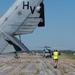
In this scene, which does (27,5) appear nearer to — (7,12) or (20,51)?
(7,12)

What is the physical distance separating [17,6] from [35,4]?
32.9 inches

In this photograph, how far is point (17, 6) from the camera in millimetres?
17406

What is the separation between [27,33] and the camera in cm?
1748

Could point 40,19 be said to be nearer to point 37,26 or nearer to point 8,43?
point 37,26

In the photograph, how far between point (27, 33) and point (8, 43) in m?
1.13

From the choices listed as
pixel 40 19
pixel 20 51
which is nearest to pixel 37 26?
pixel 40 19

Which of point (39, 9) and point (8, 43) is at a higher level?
point (39, 9)

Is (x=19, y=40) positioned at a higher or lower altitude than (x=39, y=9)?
lower

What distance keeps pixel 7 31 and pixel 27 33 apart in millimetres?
917

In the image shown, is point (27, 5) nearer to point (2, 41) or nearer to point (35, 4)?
point (35, 4)

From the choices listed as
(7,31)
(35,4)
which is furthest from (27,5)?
(7,31)

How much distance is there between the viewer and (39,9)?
55.1 ft

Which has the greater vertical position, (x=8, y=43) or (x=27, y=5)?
(x=27, y=5)

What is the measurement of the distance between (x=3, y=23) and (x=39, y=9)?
1.73 metres
